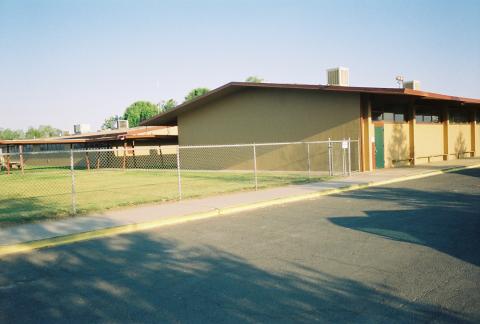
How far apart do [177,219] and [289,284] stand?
4.97 metres

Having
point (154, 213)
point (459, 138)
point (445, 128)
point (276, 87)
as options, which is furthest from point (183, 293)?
point (459, 138)

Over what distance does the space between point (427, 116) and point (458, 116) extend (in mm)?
5663

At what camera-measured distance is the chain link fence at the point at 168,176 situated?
496 inches

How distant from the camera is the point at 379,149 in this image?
21.8 m

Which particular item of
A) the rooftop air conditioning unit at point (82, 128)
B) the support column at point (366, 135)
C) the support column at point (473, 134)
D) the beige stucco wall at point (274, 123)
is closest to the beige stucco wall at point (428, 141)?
the support column at point (473, 134)

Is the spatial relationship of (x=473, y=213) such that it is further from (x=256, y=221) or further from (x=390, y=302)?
(x=390, y=302)

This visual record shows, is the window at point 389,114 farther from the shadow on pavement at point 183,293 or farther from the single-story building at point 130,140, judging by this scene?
the single-story building at point 130,140

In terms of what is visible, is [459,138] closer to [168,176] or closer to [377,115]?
[377,115]

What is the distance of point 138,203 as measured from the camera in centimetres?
1200

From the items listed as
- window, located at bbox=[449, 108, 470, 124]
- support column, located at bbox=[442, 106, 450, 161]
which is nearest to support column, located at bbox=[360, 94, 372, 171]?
support column, located at bbox=[442, 106, 450, 161]

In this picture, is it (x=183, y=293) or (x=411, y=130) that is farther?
(x=411, y=130)

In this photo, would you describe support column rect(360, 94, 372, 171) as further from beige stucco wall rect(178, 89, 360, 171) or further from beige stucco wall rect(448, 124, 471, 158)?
beige stucco wall rect(448, 124, 471, 158)

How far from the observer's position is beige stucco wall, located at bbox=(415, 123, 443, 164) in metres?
25.0

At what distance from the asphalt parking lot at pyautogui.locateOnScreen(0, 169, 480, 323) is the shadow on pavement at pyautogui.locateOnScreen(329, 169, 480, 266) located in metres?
0.03
